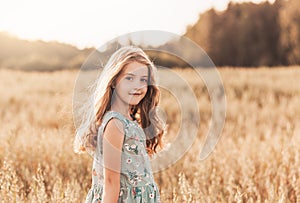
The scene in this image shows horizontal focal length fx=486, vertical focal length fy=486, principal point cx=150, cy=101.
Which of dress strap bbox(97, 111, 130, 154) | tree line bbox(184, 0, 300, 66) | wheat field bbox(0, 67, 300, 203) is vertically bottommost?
wheat field bbox(0, 67, 300, 203)

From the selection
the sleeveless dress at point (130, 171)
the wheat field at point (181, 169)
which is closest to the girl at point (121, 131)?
the sleeveless dress at point (130, 171)

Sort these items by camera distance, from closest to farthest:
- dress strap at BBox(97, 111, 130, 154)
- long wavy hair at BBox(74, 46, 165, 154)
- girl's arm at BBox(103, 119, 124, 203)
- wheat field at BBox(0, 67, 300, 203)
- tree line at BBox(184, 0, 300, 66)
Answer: girl's arm at BBox(103, 119, 124, 203) → dress strap at BBox(97, 111, 130, 154) → long wavy hair at BBox(74, 46, 165, 154) → wheat field at BBox(0, 67, 300, 203) → tree line at BBox(184, 0, 300, 66)

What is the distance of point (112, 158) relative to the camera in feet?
7.48

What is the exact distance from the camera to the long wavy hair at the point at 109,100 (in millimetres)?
2471

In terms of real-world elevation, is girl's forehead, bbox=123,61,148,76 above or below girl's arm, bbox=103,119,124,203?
above

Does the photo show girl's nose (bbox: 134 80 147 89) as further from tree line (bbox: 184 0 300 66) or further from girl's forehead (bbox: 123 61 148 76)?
tree line (bbox: 184 0 300 66)

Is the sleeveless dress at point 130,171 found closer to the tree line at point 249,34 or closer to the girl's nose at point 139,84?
the girl's nose at point 139,84

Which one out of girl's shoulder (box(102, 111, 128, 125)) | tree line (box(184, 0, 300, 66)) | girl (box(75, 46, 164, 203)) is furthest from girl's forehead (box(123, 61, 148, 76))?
tree line (box(184, 0, 300, 66))


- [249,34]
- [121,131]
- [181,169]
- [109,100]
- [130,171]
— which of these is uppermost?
[249,34]

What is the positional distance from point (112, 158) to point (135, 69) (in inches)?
19.1

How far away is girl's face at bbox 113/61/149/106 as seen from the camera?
246 centimetres

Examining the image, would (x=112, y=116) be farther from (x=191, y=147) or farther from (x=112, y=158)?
(x=191, y=147)

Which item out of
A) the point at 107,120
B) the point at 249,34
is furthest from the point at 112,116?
the point at 249,34

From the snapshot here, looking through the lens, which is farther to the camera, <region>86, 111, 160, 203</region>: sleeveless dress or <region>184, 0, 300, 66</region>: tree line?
<region>184, 0, 300, 66</region>: tree line
